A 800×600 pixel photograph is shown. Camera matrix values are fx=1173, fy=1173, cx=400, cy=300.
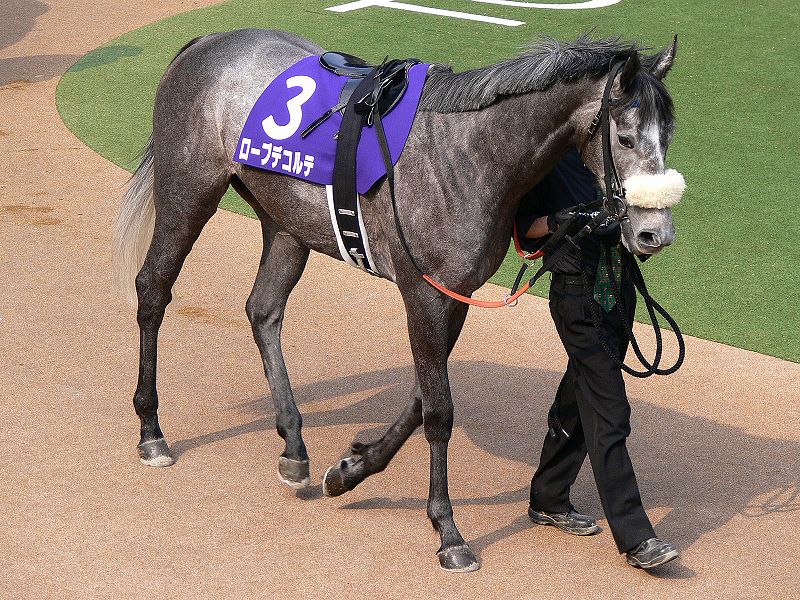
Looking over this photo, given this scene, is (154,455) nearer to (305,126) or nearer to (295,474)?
(295,474)

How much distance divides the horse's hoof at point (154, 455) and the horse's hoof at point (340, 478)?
0.70 meters

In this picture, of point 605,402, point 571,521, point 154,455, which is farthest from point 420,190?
point 154,455

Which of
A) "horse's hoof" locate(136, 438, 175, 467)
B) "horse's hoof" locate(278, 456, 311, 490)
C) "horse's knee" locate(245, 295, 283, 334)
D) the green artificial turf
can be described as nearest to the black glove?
"horse's hoof" locate(278, 456, 311, 490)

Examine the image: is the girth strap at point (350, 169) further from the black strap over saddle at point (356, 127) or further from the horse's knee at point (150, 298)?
the horse's knee at point (150, 298)

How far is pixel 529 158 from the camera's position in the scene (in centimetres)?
385

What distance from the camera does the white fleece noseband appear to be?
3521 millimetres

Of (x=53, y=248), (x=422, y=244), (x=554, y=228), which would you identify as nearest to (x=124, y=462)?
(x=422, y=244)

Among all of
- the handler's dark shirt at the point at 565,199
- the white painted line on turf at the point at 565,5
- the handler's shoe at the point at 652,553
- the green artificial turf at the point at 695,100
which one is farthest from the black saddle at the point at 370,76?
the white painted line on turf at the point at 565,5

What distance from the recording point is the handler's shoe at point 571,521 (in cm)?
432

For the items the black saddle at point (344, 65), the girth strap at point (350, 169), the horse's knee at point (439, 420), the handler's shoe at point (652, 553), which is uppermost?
the black saddle at point (344, 65)

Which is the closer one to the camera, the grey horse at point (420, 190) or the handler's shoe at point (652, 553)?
the grey horse at point (420, 190)

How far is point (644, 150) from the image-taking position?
3602mm

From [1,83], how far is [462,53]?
4.16m

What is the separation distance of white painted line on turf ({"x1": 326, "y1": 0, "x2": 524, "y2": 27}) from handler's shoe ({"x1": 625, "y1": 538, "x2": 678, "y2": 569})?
8.62 meters
